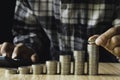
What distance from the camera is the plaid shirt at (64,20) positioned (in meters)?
2.23

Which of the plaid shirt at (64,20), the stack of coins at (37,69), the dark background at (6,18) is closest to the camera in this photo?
the stack of coins at (37,69)

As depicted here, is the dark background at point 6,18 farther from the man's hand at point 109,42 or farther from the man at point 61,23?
the man's hand at point 109,42

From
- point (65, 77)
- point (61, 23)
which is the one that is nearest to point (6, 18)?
point (61, 23)

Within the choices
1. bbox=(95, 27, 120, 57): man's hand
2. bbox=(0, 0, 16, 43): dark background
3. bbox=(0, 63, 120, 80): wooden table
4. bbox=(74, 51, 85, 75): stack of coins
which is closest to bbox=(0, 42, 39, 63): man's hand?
bbox=(0, 63, 120, 80): wooden table

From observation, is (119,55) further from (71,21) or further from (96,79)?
(71,21)

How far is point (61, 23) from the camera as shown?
231 centimetres

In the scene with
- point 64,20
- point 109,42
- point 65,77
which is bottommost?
point 65,77

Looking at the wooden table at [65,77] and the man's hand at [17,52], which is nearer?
the wooden table at [65,77]

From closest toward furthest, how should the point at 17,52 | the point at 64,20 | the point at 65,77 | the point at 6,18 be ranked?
the point at 65,77 → the point at 17,52 → the point at 64,20 → the point at 6,18

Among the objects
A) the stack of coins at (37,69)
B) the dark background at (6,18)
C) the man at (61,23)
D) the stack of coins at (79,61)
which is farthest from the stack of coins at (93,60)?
the dark background at (6,18)

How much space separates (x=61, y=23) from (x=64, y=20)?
0.04m

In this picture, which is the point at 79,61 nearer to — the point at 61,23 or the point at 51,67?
the point at 51,67

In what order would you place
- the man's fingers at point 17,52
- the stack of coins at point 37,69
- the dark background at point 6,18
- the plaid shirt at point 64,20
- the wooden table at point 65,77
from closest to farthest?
the wooden table at point 65,77 < the stack of coins at point 37,69 < the man's fingers at point 17,52 < the plaid shirt at point 64,20 < the dark background at point 6,18

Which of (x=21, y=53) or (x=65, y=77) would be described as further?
(x=21, y=53)
